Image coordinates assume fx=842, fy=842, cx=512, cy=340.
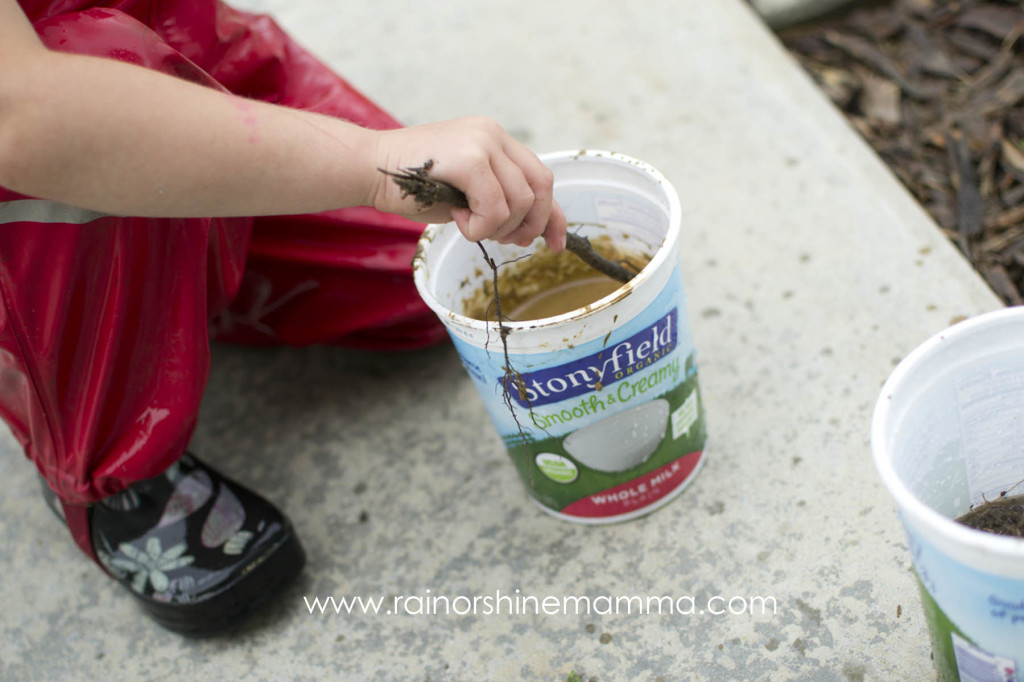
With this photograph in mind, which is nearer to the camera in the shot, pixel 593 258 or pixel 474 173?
pixel 474 173

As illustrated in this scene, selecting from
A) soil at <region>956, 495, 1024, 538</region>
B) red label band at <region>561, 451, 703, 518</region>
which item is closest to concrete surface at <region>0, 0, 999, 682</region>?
red label band at <region>561, 451, 703, 518</region>

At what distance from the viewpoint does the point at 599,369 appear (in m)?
1.03

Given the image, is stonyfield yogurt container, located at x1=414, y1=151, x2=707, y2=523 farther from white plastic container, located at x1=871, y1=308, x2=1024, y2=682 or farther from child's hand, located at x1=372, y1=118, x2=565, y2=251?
white plastic container, located at x1=871, y1=308, x2=1024, y2=682

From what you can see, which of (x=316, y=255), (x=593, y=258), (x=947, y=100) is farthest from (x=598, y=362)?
(x=947, y=100)

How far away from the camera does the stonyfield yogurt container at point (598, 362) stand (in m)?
0.99

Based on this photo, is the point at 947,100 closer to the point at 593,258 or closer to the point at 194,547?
the point at 593,258

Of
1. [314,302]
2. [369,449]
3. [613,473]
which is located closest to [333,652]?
[369,449]

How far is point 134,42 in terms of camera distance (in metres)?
1.02

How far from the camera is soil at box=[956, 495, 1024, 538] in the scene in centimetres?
92

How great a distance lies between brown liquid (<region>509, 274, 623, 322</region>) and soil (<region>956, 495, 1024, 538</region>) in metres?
0.57

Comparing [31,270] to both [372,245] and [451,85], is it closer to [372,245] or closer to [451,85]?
[372,245]

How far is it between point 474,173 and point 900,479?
1.74 ft

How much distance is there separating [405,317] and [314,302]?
0.54ft

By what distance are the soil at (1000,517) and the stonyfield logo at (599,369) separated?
40cm
